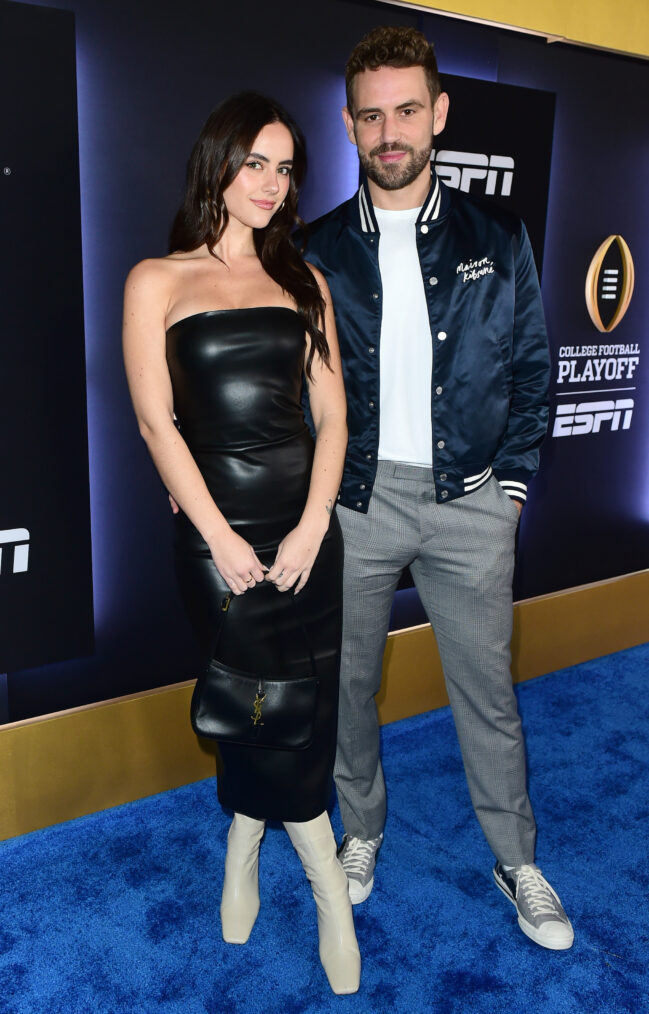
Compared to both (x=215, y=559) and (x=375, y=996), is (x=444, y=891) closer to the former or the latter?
(x=375, y=996)

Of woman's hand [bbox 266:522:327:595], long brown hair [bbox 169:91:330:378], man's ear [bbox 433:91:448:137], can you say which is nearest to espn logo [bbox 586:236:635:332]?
man's ear [bbox 433:91:448:137]

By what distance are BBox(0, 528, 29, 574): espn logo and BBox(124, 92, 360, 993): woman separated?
73 cm

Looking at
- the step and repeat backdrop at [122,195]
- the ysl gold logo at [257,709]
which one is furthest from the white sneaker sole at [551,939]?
the step and repeat backdrop at [122,195]

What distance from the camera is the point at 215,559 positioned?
1.87 m

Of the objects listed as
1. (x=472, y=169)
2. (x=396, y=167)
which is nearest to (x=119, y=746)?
(x=396, y=167)

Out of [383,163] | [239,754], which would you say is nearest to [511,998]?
[239,754]

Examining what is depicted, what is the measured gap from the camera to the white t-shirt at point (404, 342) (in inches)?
84.7

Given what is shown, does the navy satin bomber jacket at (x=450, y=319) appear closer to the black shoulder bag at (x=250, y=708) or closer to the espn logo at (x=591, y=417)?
the black shoulder bag at (x=250, y=708)

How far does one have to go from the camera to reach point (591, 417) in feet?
12.5

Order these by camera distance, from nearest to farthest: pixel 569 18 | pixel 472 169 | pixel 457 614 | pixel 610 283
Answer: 1. pixel 457 614
2. pixel 472 169
3. pixel 569 18
4. pixel 610 283

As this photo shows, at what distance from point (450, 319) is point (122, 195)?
1049mm

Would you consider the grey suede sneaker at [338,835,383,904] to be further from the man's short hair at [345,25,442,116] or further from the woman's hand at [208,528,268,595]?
the man's short hair at [345,25,442,116]

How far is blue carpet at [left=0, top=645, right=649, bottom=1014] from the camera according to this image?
2.06 m

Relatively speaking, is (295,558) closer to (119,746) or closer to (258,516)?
(258,516)
